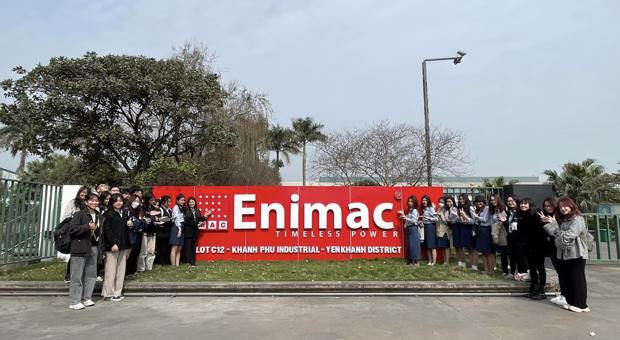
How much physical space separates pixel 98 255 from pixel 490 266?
24.1ft

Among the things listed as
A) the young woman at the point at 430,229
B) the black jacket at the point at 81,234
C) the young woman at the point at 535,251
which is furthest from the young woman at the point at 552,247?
the black jacket at the point at 81,234

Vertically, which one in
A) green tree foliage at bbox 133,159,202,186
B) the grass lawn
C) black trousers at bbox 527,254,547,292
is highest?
green tree foliage at bbox 133,159,202,186

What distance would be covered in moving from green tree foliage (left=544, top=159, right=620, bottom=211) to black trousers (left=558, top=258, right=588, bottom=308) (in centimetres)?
2084

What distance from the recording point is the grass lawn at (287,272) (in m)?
8.11

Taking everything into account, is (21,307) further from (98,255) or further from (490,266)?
(490,266)

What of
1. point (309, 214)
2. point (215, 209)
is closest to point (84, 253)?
point (215, 209)

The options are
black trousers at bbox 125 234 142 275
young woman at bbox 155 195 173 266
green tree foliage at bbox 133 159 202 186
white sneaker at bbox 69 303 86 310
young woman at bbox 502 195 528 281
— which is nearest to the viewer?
white sneaker at bbox 69 303 86 310

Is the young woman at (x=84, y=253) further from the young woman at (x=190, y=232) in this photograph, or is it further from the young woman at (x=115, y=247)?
the young woman at (x=190, y=232)

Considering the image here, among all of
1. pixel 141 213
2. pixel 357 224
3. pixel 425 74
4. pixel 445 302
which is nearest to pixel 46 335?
pixel 141 213

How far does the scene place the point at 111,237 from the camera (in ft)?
23.4

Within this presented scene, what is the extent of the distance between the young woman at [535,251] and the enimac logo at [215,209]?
22.2 ft

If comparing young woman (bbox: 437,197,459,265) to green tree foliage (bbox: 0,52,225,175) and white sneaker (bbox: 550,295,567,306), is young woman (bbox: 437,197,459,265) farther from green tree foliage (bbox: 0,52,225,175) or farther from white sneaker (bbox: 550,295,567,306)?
green tree foliage (bbox: 0,52,225,175)

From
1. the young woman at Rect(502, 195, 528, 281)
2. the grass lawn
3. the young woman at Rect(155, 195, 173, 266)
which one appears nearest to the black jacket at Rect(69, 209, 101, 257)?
the grass lawn

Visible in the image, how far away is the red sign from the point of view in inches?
422
